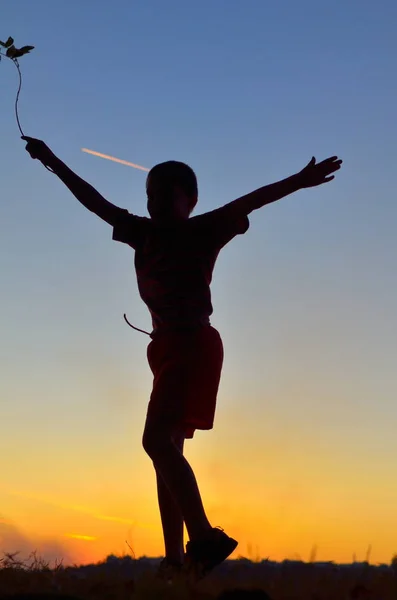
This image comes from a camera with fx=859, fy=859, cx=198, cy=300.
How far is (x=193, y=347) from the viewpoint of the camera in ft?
18.9

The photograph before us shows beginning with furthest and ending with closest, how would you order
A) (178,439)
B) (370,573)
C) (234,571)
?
(178,439) → (234,571) → (370,573)

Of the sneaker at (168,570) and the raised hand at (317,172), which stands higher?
the raised hand at (317,172)

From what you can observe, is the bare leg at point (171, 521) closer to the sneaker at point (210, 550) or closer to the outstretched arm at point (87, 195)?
the sneaker at point (210, 550)

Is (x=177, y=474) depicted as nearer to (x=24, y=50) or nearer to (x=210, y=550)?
(x=210, y=550)

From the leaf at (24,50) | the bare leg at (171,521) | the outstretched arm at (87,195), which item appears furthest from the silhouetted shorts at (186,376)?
the leaf at (24,50)

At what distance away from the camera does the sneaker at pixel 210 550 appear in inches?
205

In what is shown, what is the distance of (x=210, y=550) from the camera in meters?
5.26

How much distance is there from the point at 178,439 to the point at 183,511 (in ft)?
1.78

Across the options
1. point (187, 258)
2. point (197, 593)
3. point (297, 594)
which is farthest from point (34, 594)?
point (187, 258)

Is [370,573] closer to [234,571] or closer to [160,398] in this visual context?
[234,571]

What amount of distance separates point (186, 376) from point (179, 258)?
0.82 meters

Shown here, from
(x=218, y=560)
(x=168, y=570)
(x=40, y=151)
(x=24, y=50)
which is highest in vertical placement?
(x=24, y=50)

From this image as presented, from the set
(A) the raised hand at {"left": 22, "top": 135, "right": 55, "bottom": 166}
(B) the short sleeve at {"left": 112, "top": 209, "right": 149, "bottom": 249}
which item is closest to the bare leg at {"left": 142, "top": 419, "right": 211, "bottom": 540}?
(B) the short sleeve at {"left": 112, "top": 209, "right": 149, "bottom": 249}

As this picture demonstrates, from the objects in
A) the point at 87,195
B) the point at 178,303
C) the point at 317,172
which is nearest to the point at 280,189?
the point at 317,172
